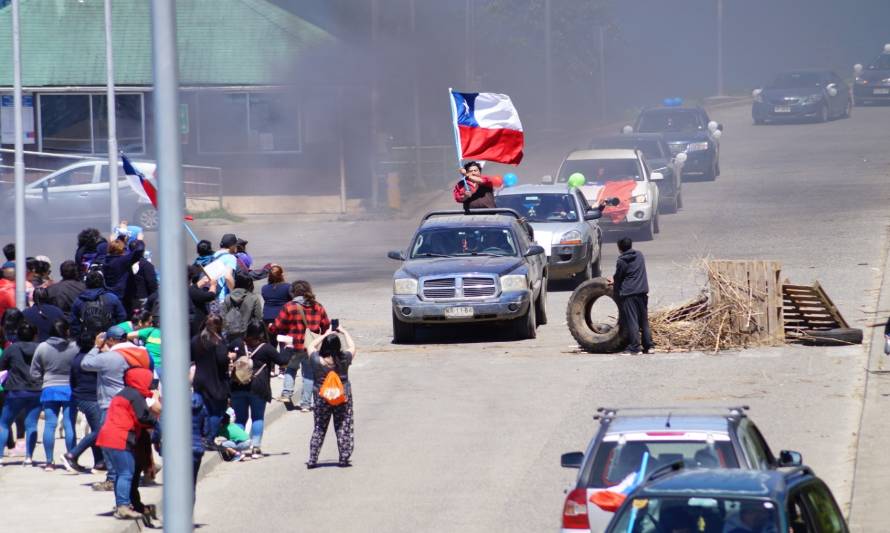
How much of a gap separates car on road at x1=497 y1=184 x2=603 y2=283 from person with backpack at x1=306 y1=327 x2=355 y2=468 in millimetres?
9915

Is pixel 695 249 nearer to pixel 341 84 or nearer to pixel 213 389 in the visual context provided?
pixel 341 84

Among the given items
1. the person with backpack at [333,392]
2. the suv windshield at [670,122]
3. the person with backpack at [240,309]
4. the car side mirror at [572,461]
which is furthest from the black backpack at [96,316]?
the suv windshield at [670,122]

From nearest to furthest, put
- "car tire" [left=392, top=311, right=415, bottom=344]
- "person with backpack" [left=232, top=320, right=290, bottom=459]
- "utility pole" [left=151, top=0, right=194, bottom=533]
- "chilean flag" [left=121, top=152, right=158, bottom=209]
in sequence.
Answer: "utility pole" [left=151, top=0, right=194, bottom=533]
"person with backpack" [left=232, top=320, right=290, bottom=459]
"chilean flag" [left=121, top=152, right=158, bottom=209]
"car tire" [left=392, top=311, right=415, bottom=344]

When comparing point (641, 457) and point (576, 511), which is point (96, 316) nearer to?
point (576, 511)

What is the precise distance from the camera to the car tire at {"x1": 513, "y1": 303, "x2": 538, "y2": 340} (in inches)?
756

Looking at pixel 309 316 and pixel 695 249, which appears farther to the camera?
pixel 695 249

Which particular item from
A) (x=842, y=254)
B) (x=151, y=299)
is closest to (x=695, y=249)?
(x=842, y=254)

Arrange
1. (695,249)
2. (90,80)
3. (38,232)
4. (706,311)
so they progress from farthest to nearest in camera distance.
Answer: (90,80) → (38,232) → (695,249) → (706,311)

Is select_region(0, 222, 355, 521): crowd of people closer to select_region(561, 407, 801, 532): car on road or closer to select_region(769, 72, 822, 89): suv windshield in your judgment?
select_region(561, 407, 801, 532): car on road

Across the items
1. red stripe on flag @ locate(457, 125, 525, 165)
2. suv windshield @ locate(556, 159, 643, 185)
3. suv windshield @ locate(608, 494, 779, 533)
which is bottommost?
suv windshield @ locate(608, 494, 779, 533)

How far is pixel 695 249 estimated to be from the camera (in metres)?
27.6

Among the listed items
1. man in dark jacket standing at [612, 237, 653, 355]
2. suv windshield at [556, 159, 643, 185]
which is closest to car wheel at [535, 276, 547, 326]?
man in dark jacket standing at [612, 237, 653, 355]

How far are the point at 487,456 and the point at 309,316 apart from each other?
9.42 ft

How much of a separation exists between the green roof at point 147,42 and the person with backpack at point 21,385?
84.6 feet
